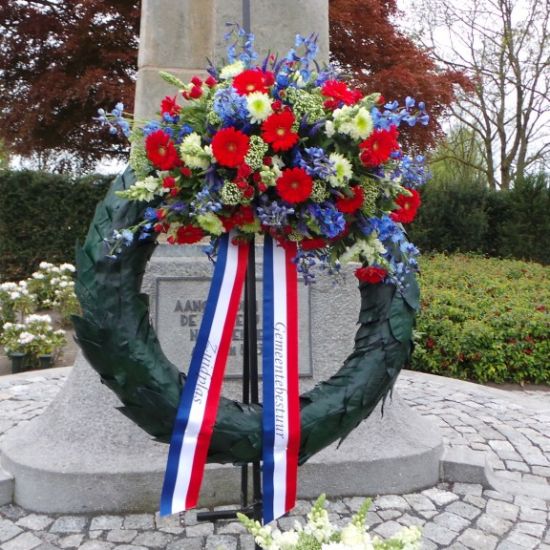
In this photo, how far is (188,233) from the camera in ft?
5.95

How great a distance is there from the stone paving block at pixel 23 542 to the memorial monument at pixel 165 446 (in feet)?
0.72

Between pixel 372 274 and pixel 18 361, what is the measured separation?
15.6 feet

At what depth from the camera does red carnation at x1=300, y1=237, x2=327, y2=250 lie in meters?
1.77

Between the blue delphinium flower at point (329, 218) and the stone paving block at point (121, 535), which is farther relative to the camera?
the stone paving block at point (121, 535)

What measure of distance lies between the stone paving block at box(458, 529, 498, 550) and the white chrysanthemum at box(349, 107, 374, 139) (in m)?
1.90

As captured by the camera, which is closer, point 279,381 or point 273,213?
point 273,213

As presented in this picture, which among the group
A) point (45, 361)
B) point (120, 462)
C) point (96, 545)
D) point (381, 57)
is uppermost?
point (381, 57)

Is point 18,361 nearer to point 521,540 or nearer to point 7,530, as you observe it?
point 7,530

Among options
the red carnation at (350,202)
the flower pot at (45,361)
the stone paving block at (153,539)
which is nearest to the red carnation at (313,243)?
the red carnation at (350,202)

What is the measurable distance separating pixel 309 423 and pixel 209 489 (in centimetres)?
111

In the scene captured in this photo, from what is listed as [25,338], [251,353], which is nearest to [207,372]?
[251,353]

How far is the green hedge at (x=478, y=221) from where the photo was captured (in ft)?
40.6

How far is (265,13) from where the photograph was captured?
10.7ft

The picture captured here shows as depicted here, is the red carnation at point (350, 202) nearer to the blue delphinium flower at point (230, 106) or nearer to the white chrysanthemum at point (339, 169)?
the white chrysanthemum at point (339, 169)
